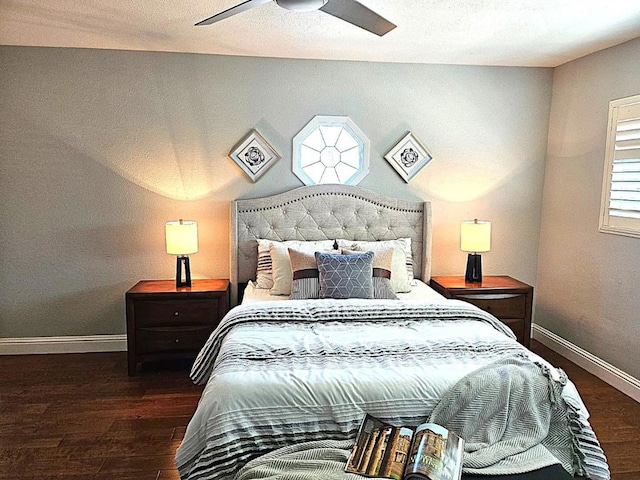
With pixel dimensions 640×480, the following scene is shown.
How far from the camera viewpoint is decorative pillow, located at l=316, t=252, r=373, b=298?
3316mm

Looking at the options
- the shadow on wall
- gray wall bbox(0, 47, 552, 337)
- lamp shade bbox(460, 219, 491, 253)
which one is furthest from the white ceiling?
the shadow on wall

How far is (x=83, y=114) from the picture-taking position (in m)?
3.92

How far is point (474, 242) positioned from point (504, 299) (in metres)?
0.50

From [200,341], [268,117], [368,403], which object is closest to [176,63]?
[268,117]

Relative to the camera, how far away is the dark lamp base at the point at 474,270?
4078 mm

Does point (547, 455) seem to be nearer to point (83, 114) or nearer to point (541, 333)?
point (541, 333)

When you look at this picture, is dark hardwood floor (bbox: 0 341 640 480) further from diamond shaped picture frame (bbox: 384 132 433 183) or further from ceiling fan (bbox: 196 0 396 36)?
ceiling fan (bbox: 196 0 396 36)

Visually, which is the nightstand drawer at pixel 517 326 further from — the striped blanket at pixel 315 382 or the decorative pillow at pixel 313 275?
the striped blanket at pixel 315 382

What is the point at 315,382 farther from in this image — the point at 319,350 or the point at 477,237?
the point at 477,237

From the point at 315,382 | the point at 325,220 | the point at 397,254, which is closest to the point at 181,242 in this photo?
the point at 325,220

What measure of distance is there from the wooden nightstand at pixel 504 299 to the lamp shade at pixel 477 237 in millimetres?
296

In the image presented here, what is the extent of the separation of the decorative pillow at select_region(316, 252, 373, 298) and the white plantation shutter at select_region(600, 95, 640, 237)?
5.88ft

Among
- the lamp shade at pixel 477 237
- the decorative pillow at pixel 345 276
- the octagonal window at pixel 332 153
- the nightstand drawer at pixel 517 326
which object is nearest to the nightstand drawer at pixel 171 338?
the decorative pillow at pixel 345 276

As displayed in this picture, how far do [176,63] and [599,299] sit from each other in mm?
3714
